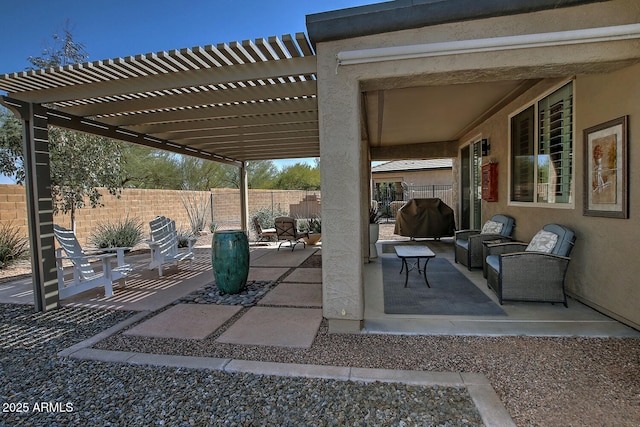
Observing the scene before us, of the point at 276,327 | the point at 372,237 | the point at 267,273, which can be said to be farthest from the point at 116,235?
the point at 276,327

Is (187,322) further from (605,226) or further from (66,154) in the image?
(66,154)

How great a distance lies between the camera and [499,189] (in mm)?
6297

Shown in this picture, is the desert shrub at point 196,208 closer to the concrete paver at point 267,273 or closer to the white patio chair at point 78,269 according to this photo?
the concrete paver at point 267,273

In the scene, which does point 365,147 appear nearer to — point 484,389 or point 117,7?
point 484,389

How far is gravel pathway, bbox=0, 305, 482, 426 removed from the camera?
204cm

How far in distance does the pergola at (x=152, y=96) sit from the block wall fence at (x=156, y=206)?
4.08 metres

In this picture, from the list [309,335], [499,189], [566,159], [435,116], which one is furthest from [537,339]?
[435,116]

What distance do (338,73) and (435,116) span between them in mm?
4142

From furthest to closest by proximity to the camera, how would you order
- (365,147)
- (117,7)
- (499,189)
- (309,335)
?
1. (117,7)
2. (365,147)
3. (499,189)
4. (309,335)

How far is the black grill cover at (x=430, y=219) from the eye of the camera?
9445 mm

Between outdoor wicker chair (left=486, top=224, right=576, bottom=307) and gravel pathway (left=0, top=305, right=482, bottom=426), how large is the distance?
2107 mm

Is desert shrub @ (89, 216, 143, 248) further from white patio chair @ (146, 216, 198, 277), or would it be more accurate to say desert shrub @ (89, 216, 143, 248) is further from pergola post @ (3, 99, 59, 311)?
pergola post @ (3, 99, 59, 311)

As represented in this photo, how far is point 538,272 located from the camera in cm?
384

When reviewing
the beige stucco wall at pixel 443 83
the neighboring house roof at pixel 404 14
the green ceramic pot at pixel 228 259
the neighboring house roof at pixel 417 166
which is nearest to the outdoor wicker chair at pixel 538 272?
the beige stucco wall at pixel 443 83
